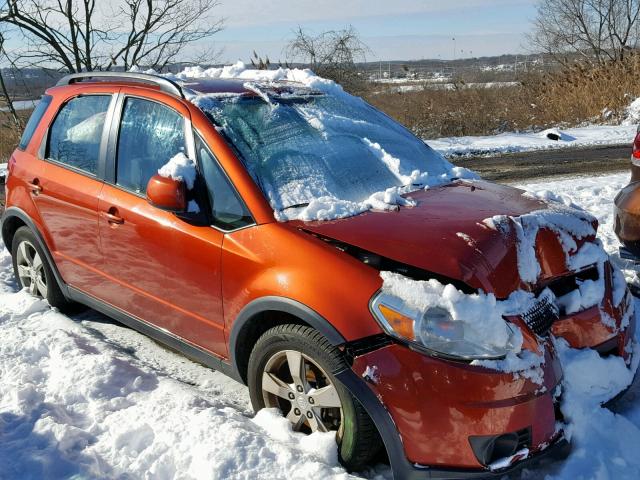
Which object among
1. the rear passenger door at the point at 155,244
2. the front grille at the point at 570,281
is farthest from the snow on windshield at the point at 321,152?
the front grille at the point at 570,281

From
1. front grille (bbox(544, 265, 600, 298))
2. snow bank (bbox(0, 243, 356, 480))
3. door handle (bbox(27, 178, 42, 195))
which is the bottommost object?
snow bank (bbox(0, 243, 356, 480))

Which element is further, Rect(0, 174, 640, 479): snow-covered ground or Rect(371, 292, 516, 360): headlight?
Rect(0, 174, 640, 479): snow-covered ground

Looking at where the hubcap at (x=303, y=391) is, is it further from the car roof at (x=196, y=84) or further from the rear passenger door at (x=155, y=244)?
the car roof at (x=196, y=84)

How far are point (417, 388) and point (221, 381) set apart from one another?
162cm

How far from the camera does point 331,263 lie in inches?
104

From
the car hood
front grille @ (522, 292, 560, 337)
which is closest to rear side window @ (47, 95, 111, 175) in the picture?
the car hood

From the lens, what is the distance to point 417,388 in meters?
2.36

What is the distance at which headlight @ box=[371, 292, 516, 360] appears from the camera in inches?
94.3

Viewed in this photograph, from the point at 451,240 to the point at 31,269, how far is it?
3454 millimetres

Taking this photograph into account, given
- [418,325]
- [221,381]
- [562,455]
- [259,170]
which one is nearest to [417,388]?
[418,325]

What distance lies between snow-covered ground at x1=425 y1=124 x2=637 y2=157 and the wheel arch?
10.00 m

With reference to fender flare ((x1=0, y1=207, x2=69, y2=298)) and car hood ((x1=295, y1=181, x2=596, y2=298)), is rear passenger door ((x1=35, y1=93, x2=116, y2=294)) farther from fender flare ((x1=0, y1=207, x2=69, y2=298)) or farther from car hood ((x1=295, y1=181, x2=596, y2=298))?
car hood ((x1=295, y1=181, x2=596, y2=298))

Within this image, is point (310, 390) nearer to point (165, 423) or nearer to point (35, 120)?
point (165, 423)

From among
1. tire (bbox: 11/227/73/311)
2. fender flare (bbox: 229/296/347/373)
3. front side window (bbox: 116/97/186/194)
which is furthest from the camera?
tire (bbox: 11/227/73/311)
